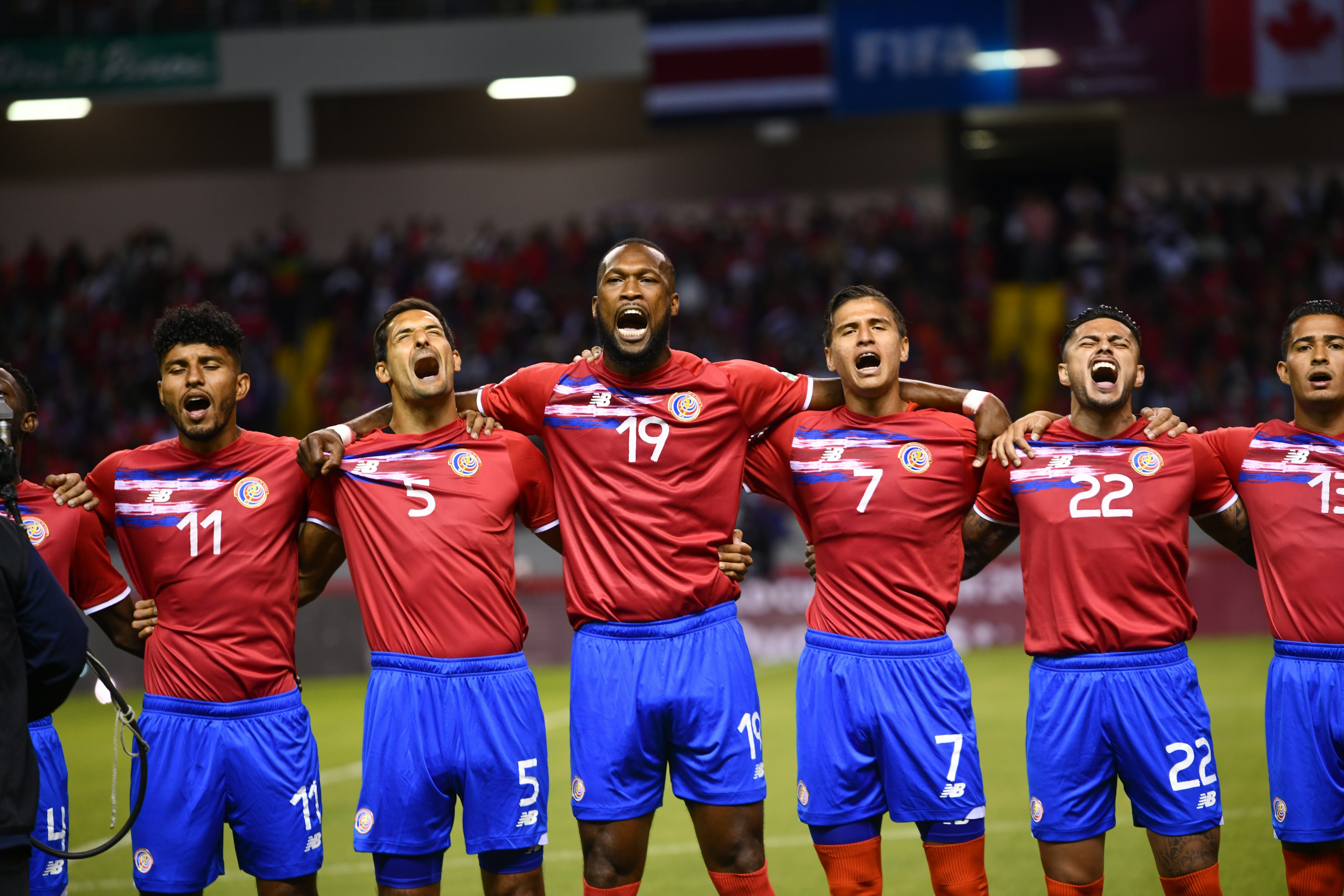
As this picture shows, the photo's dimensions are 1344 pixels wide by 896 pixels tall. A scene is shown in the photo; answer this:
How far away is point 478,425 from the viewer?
516cm

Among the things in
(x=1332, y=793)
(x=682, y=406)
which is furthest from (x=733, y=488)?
(x=1332, y=793)

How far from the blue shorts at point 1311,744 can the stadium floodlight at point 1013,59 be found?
1689 cm

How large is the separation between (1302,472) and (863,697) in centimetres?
194

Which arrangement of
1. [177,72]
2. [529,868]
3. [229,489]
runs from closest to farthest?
1. [529,868]
2. [229,489]
3. [177,72]

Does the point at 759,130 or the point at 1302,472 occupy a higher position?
the point at 759,130

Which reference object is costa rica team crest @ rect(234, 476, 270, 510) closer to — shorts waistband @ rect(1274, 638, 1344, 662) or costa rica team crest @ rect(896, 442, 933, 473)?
costa rica team crest @ rect(896, 442, 933, 473)

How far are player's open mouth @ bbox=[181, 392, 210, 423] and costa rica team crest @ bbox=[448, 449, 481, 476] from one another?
3.14ft

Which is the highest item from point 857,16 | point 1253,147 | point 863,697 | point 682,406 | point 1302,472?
point 857,16

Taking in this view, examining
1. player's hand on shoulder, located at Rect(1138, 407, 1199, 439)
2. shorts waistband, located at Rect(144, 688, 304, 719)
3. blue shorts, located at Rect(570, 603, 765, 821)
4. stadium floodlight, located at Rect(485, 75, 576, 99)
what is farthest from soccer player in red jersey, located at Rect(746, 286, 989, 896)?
stadium floodlight, located at Rect(485, 75, 576, 99)

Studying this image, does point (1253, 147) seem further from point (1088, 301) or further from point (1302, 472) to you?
point (1302, 472)

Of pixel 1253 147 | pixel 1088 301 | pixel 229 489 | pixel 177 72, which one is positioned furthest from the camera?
pixel 1253 147

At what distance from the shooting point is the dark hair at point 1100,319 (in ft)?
17.2

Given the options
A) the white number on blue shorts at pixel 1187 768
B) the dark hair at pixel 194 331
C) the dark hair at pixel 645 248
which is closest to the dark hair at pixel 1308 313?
the white number on blue shorts at pixel 1187 768

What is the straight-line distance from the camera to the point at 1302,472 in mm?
5289
